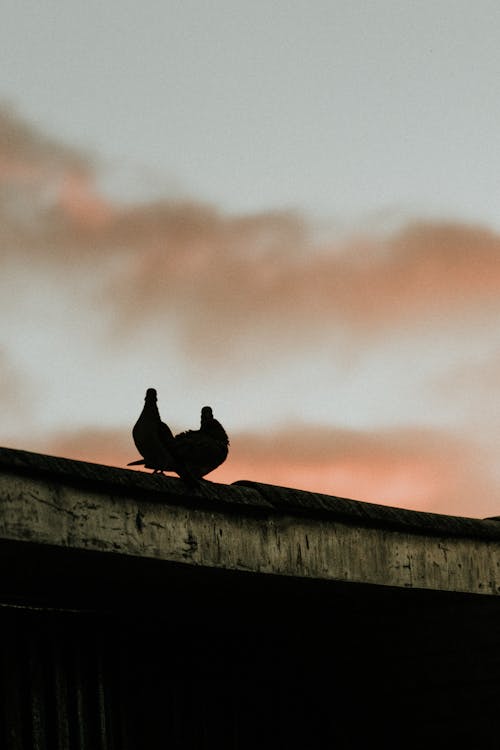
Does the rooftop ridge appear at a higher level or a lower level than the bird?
lower

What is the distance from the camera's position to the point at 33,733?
686 centimetres

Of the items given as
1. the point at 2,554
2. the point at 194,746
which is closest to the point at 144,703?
the point at 194,746

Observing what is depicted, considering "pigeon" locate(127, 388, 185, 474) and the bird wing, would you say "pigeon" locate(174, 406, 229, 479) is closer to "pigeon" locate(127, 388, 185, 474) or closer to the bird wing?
the bird wing

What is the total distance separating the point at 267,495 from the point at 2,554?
5.24 ft

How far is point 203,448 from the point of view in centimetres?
813

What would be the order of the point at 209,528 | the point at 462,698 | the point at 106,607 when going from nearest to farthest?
the point at 209,528 → the point at 106,607 → the point at 462,698

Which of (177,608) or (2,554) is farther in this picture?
(177,608)

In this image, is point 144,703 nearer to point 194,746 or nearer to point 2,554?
point 194,746

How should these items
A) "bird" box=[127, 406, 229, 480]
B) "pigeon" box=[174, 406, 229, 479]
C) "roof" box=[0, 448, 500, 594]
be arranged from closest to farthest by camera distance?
"roof" box=[0, 448, 500, 594] → "bird" box=[127, 406, 229, 480] → "pigeon" box=[174, 406, 229, 479]

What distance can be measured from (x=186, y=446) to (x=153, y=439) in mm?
425

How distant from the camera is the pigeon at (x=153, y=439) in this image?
755 cm

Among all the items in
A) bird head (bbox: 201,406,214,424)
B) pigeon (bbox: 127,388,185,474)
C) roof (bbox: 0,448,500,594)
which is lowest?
roof (bbox: 0,448,500,594)

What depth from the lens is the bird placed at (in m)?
7.54

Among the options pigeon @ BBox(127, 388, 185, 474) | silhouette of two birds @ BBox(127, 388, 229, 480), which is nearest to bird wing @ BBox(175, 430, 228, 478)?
silhouette of two birds @ BBox(127, 388, 229, 480)
